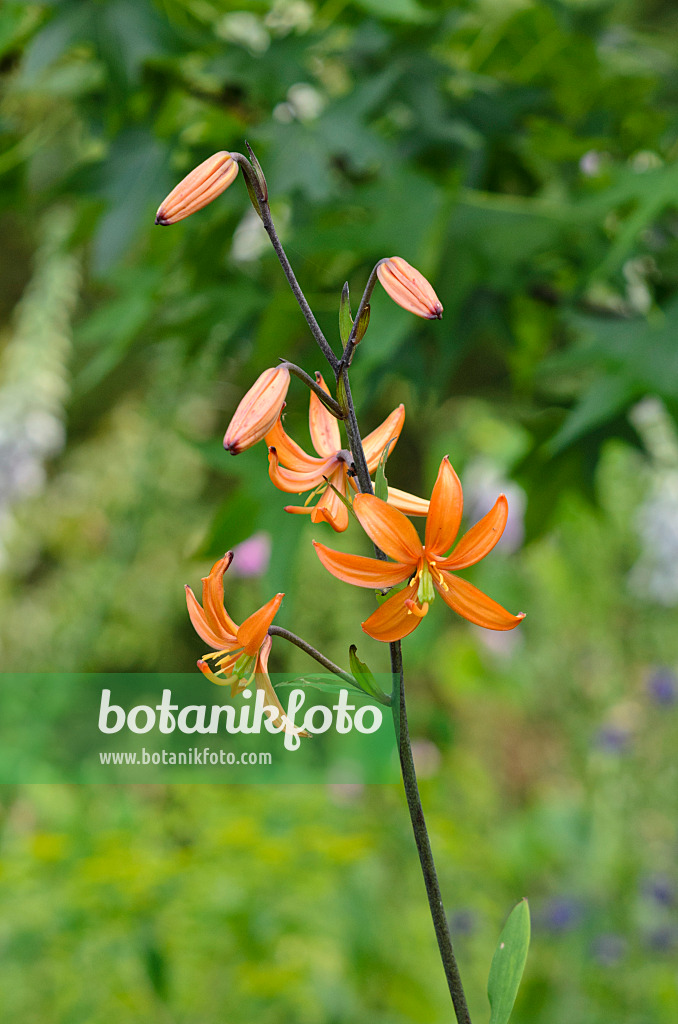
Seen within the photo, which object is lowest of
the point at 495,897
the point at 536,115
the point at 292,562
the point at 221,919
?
the point at 495,897

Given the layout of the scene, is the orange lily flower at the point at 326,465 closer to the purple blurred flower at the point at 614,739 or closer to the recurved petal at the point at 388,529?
the recurved petal at the point at 388,529

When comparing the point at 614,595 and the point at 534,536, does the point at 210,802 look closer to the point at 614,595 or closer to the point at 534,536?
the point at 534,536

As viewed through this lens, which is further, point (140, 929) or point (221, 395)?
point (221, 395)

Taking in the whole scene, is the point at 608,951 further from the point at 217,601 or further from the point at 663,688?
the point at 217,601

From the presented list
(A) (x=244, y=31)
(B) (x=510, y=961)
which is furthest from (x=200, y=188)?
(A) (x=244, y=31)

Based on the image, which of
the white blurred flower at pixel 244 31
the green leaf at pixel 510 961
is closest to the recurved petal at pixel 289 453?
the green leaf at pixel 510 961

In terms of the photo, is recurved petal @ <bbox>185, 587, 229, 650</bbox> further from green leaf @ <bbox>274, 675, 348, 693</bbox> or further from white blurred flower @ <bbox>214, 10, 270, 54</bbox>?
white blurred flower @ <bbox>214, 10, 270, 54</bbox>

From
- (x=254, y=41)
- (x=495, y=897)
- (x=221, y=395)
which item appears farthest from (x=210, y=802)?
(x=221, y=395)
